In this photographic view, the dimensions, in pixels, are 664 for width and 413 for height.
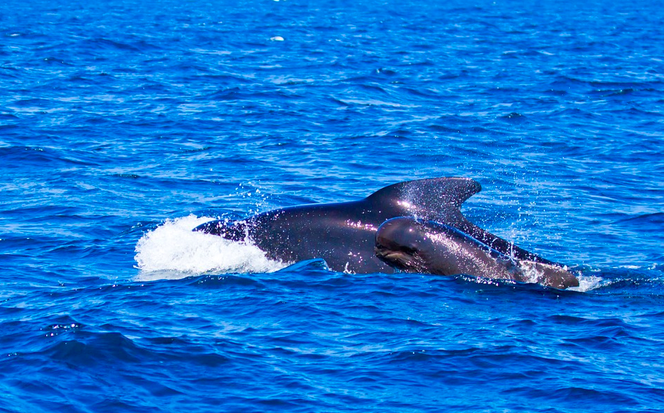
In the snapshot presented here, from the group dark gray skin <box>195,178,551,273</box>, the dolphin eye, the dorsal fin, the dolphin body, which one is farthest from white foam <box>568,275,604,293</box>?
the dolphin eye

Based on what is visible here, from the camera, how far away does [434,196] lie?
14555mm

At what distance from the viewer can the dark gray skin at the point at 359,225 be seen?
14.5m

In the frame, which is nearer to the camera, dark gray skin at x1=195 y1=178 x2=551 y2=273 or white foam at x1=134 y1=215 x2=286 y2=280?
dark gray skin at x1=195 y1=178 x2=551 y2=273

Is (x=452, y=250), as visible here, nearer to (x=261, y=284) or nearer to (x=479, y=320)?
(x=479, y=320)

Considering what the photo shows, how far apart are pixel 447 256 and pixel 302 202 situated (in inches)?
244

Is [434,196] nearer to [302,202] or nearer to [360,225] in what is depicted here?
[360,225]

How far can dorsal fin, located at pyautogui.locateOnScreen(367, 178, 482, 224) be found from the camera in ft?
47.7

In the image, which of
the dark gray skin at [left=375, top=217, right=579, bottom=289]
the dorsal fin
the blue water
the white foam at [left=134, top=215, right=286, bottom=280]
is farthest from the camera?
the white foam at [left=134, top=215, right=286, bottom=280]

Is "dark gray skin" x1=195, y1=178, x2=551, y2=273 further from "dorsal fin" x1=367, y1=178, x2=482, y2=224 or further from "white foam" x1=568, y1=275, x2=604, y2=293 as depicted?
"white foam" x1=568, y1=275, x2=604, y2=293

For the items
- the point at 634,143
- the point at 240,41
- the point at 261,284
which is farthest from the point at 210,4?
the point at 261,284

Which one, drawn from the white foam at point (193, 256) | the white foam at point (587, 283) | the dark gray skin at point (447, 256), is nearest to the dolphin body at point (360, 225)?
the white foam at point (193, 256)

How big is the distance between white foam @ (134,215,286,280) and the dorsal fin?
7.11 ft

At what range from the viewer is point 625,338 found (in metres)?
11.8

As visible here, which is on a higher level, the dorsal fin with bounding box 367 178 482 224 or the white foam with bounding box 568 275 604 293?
the dorsal fin with bounding box 367 178 482 224
